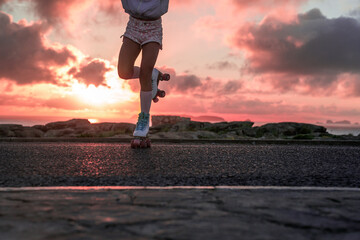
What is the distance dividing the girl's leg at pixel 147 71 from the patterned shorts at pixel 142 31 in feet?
0.27

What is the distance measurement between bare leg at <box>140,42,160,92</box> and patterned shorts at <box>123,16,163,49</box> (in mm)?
81

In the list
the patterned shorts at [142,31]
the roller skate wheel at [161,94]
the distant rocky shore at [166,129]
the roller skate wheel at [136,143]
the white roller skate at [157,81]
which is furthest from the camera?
the distant rocky shore at [166,129]

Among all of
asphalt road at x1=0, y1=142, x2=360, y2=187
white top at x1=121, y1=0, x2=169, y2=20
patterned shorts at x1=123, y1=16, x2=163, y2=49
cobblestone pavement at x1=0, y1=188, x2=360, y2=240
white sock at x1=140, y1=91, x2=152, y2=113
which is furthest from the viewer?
white sock at x1=140, y1=91, x2=152, y2=113

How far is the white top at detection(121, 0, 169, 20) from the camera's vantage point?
513 cm

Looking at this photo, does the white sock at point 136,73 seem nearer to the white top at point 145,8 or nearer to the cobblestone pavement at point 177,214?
the white top at point 145,8

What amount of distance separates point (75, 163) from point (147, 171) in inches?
38.8

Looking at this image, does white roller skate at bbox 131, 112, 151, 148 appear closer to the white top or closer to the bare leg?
the bare leg

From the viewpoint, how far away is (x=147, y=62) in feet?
17.7

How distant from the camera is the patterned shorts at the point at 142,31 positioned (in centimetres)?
529

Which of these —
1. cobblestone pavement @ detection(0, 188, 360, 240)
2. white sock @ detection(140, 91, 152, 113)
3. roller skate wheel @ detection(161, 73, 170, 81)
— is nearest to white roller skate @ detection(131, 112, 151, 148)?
white sock @ detection(140, 91, 152, 113)

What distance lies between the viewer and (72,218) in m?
1.54

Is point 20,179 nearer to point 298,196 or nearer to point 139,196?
point 139,196

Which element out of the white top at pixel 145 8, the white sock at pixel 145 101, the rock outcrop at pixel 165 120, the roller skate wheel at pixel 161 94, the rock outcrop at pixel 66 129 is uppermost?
the white top at pixel 145 8

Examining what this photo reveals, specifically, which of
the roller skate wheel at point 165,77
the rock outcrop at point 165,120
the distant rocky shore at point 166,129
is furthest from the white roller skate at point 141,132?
the rock outcrop at point 165,120
